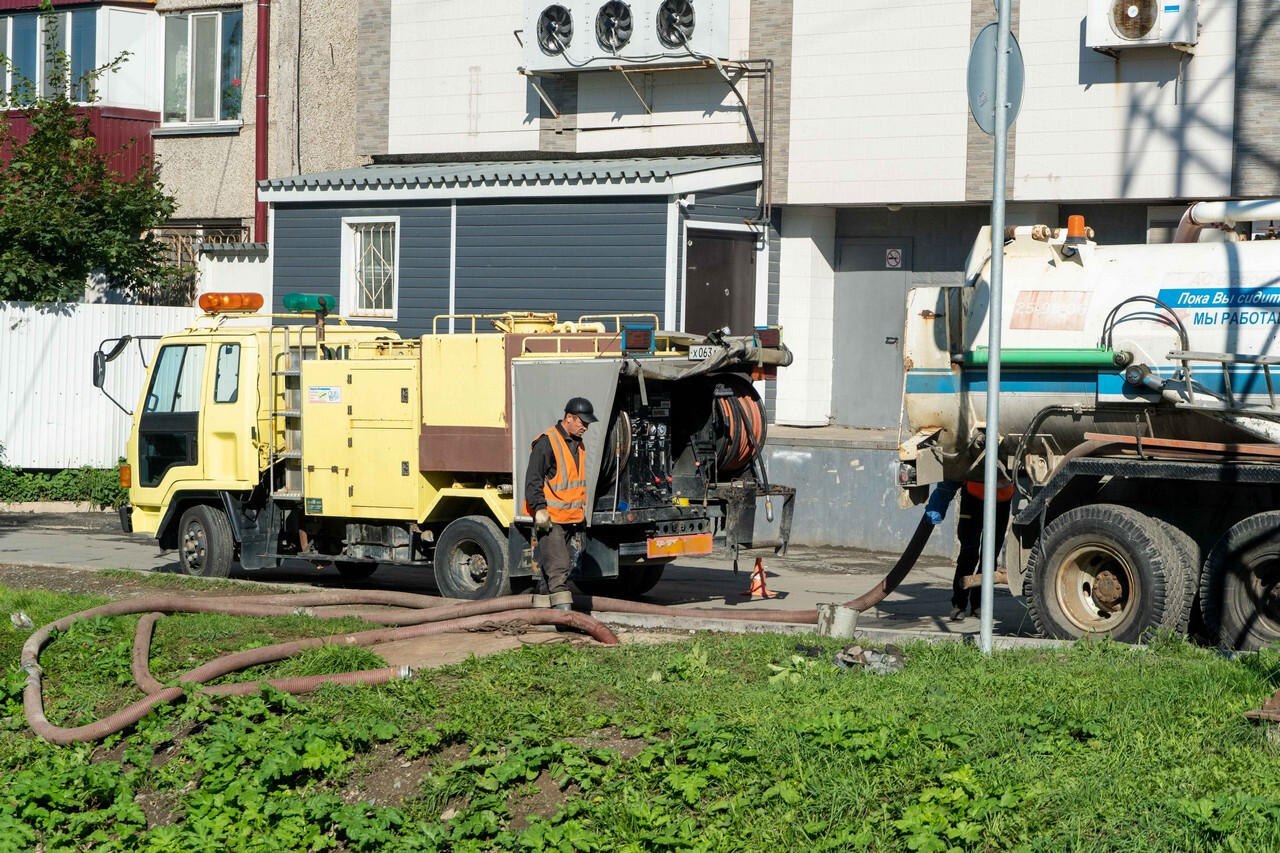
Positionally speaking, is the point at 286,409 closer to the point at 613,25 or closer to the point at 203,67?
the point at 613,25

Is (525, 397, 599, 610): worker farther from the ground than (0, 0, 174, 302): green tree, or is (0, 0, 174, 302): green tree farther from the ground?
(0, 0, 174, 302): green tree

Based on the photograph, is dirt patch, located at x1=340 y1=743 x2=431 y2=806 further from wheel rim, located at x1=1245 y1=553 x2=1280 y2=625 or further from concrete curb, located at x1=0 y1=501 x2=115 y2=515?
concrete curb, located at x1=0 y1=501 x2=115 y2=515

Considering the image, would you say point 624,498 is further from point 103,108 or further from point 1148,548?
point 103,108

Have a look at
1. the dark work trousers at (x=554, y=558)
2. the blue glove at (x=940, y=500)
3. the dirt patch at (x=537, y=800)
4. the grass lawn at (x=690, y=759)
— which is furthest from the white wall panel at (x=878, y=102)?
the dirt patch at (x=537, y=800)

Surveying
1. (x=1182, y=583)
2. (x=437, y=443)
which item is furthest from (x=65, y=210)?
(x=1182, y=583)

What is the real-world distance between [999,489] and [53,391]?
46.8 feet

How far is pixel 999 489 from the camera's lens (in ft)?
35.9

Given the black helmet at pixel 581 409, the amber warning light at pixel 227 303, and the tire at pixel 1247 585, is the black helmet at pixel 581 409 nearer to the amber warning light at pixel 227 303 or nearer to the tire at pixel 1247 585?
the tire at pixel 1247 585

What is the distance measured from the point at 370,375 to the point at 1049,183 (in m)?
9.04

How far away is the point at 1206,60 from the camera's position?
17109 millimetres

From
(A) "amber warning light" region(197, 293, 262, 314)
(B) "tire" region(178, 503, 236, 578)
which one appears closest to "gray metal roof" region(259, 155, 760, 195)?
(A) "amber warning light" region(197, 293, 262, 314)

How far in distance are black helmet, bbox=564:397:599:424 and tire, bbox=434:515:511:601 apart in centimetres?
165

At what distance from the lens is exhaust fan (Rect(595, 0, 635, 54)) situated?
20.4 metres

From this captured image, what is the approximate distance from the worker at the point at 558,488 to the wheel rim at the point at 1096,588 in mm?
3254
